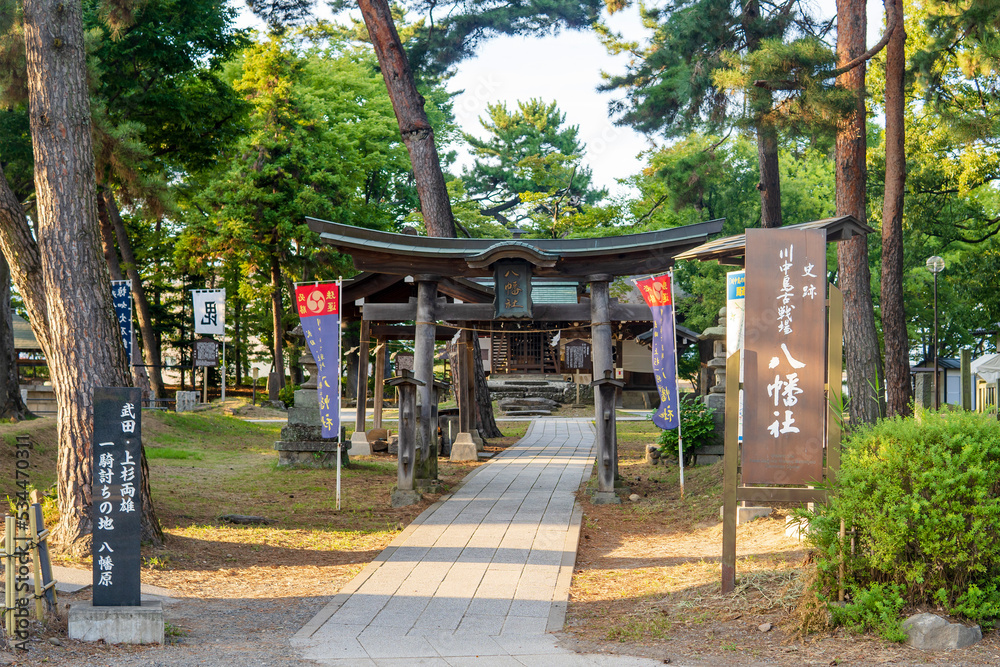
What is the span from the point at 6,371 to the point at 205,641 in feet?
44.3

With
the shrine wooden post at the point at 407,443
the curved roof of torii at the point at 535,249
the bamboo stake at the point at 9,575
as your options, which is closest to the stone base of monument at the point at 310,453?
the shrine wooden post at the point at 407,443

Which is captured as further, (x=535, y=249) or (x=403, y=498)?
(x=535, y=249)

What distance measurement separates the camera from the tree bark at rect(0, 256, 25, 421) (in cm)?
1592

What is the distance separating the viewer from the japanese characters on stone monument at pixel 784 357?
6.07 meters

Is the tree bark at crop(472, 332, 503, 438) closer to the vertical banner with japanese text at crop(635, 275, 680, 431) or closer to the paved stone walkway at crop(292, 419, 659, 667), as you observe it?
the vertical banner with japanese text at crop(635, 275, 680, 431)

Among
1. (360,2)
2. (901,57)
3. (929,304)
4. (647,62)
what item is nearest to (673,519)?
(901,57)

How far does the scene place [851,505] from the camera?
210 inches

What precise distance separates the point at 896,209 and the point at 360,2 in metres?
10.4

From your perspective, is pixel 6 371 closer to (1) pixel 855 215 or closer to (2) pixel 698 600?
(2) pixel 698 600

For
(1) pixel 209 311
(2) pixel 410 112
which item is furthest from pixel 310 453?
(1) pixel 209 311

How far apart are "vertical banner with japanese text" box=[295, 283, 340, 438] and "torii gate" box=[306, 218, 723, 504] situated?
0.66m

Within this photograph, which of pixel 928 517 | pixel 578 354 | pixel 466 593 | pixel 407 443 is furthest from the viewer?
pixel 578 354

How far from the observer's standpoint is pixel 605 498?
35.8ft

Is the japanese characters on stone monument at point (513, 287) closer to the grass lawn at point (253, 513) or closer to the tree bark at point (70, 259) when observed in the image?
the grass lawn at point (253, 513)
